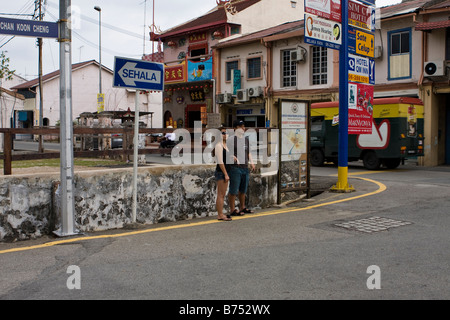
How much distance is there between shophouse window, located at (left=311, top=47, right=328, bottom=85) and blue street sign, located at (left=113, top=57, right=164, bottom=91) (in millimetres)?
18978

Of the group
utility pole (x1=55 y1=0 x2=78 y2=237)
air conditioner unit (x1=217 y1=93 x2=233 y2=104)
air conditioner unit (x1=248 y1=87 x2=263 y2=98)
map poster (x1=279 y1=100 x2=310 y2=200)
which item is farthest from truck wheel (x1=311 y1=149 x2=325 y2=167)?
utility pole (x1=55 y1=0 x2=78 y2=237)

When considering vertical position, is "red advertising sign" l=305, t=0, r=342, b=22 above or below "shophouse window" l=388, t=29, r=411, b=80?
below

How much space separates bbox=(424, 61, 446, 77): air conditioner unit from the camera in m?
20.1

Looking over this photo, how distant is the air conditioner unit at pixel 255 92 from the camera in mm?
28406

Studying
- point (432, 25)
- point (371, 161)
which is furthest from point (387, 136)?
point (432, 25)

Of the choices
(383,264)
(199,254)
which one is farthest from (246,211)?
(383,264)

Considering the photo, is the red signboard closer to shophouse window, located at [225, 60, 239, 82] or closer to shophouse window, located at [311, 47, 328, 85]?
shophouse window, located at [225, 60, 239, 82]

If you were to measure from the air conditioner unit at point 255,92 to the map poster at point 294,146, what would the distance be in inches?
708

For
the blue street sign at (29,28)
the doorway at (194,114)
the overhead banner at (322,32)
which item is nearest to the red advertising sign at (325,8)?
the overhead banner at (322,32)

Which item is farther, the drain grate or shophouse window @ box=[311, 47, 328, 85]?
shophouse window @ box=[311, 47, 328, 85]

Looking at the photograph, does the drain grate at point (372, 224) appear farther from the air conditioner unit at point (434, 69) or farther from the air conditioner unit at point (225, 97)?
the air conditioner unit at point (225, 97)

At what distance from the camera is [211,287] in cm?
456

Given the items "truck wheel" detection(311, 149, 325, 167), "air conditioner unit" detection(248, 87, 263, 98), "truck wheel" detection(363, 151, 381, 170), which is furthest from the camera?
"air conditioner unit" detection(248, 87, 263, 98)
